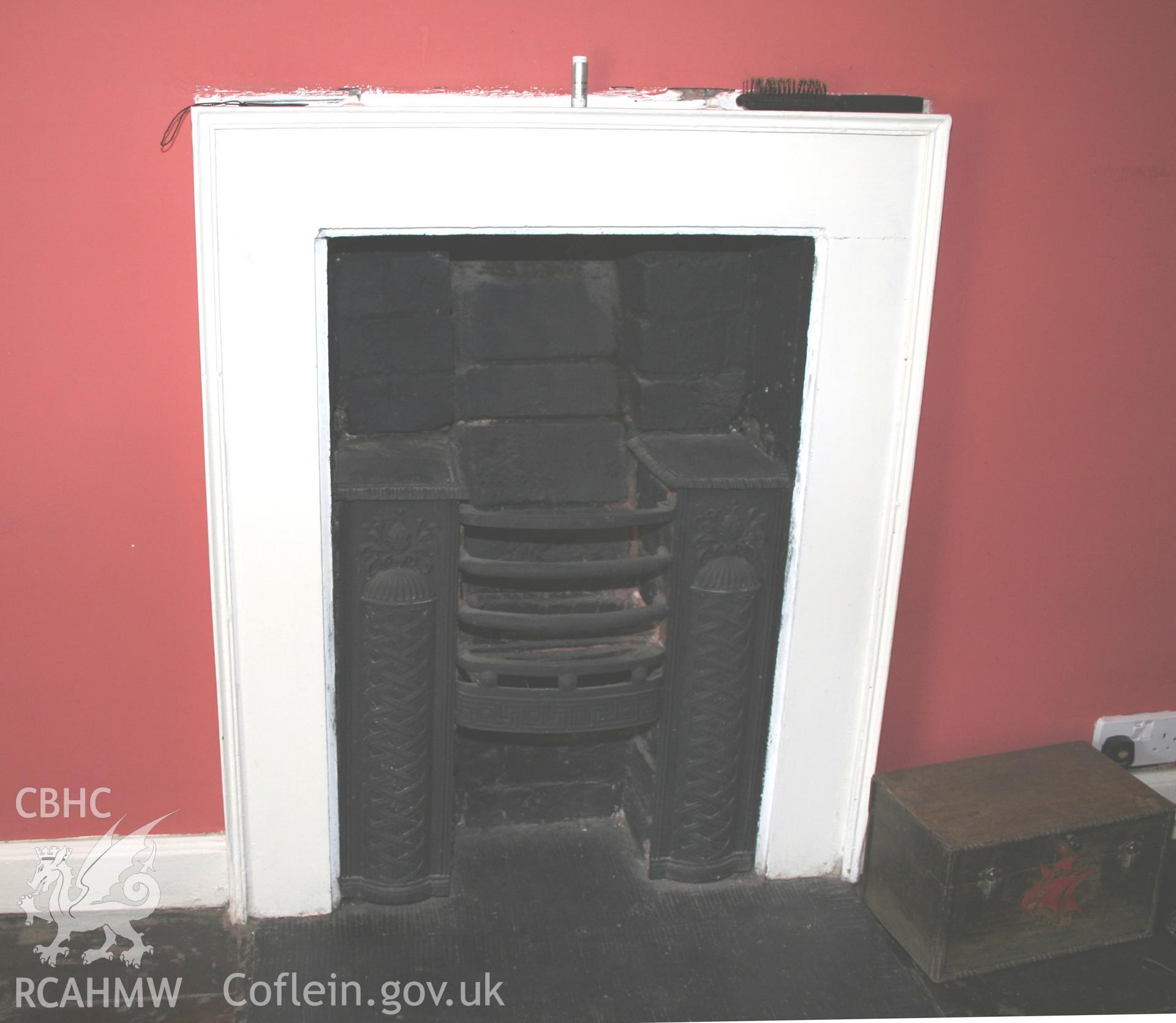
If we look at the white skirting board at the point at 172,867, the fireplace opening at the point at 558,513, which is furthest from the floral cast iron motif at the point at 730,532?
the white skirting board at the point at 172,867

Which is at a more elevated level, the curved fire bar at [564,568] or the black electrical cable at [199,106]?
the black electrical cable at [199,106]

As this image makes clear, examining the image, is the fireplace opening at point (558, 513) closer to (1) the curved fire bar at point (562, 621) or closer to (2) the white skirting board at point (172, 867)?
(1) the curved fire bar at point (562, 621)

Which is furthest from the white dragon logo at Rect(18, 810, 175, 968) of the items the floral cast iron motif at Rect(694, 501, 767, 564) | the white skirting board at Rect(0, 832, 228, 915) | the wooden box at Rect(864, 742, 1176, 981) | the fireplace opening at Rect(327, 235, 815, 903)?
the wooden box at Rect(864, 742, 1176, 981)

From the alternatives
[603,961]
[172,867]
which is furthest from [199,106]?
[603,961]

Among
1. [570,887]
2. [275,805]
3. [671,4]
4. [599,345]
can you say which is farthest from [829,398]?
[275,805]

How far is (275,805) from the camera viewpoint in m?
2.09

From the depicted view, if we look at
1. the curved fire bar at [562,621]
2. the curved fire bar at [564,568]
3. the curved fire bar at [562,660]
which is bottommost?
the curved fire bar at [562,660]

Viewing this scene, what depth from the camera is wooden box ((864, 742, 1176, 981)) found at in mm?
2041

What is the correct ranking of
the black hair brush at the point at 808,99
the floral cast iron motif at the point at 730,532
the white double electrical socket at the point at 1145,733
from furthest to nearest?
the white double electrical socket at the point at 1145,733 → the floral cast iron motif at the point at 730,532 → the black hair brush at the point at 808,99

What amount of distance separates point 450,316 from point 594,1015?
4.14ft

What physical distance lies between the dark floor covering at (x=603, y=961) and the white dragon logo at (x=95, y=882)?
0.03 metres

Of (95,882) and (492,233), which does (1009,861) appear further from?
(95,882)

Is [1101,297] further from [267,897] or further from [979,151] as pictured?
[267,897]

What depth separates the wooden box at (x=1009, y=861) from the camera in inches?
80.4
